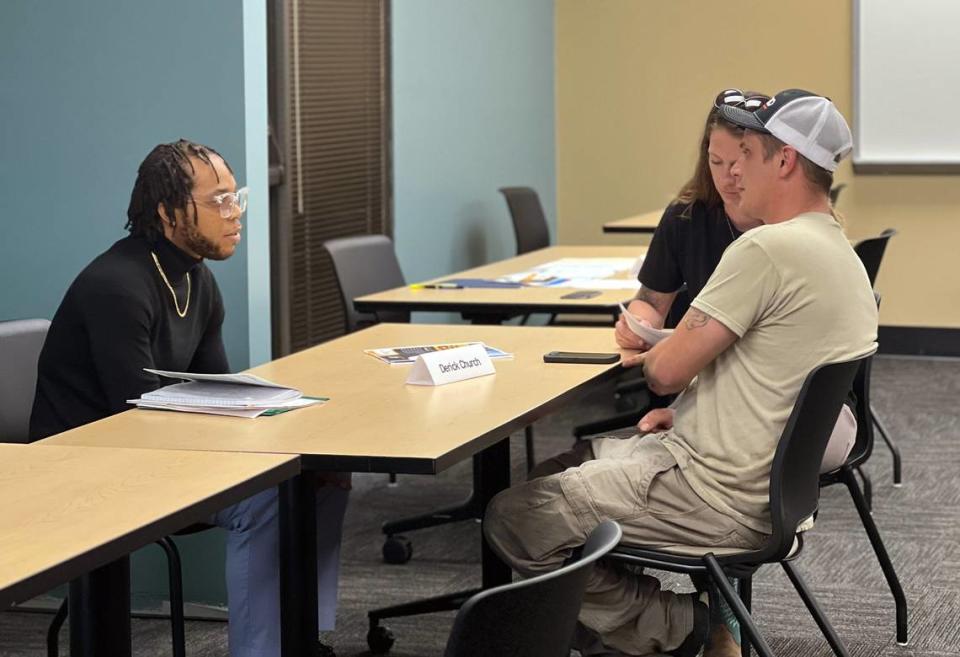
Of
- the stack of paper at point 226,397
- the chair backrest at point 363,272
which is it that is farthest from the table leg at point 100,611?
the chair backrest at point 363,272

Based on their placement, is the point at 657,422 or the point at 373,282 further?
the point at 373,282

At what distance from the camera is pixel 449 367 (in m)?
2.69

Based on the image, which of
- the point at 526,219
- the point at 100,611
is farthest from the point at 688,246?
the point at 526,219

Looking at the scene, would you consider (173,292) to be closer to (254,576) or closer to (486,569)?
(254,576)

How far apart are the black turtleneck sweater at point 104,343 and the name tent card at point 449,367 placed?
0.53m

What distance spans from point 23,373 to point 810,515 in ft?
5.41

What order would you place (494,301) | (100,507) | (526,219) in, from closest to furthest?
(100,507)
(494,301)
(526,219)

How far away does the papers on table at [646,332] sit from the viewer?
2959mm

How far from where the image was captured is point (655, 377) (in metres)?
2.53

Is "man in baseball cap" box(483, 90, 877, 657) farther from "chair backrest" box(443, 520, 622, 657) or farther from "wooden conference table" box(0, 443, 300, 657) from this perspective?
"chair backrest" box(443, 520, 622, 657)

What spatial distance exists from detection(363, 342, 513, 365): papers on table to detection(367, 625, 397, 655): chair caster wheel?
64 centimetres

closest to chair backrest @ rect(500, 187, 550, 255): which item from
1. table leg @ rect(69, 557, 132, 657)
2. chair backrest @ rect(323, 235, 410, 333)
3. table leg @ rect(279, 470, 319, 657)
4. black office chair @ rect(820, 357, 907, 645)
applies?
chair backrest @ rect(323, 235, 410, 333)

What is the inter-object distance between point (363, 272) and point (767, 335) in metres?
2.39

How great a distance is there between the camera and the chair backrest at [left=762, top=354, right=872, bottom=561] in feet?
7.47
